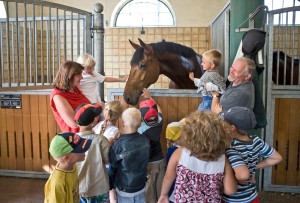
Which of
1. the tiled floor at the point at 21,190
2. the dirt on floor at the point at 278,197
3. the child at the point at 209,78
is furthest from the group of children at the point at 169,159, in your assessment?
the dirt on floor at the point at 278,197

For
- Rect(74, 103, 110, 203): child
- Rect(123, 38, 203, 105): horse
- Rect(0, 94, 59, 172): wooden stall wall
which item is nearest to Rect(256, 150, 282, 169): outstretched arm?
Rect(74, 103, 110, 203): child

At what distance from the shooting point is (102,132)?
1.76 metres

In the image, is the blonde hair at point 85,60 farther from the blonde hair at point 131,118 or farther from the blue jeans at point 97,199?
the blue jeans at point 97,199

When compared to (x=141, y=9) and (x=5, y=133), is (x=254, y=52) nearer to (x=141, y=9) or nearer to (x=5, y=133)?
(x=5, y=133)

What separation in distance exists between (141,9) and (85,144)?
6943 millimetres

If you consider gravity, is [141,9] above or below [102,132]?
above

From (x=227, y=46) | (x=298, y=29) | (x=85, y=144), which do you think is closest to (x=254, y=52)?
(x=227, y=46)

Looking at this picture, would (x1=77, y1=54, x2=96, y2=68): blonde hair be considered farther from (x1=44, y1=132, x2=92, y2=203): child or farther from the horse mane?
(x1=44, y1=132, x2=92, y2=203): child

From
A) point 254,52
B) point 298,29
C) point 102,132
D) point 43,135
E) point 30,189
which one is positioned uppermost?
point 298,29

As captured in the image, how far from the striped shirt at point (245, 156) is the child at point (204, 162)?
49 mm

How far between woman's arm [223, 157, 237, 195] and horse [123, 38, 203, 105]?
128cm

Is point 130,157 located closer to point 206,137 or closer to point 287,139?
point 206,137

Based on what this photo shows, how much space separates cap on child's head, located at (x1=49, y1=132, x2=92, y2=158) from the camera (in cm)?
137

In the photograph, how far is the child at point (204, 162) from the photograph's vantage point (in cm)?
125
